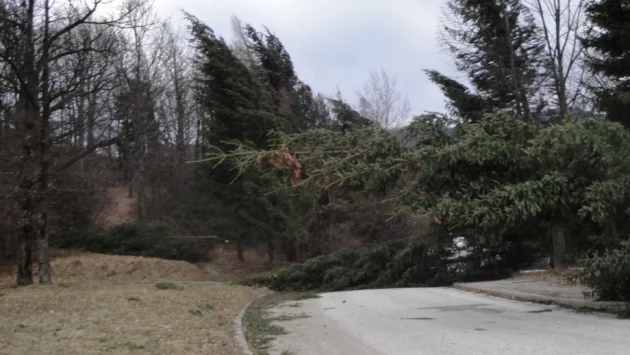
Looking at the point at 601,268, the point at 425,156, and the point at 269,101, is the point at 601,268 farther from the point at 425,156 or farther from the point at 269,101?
the point at 269,101

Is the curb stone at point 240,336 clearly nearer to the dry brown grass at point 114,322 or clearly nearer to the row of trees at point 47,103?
the dry brown grass at point 114,322

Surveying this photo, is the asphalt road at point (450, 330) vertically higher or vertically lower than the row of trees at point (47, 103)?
lower

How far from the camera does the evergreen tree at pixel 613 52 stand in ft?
59.1

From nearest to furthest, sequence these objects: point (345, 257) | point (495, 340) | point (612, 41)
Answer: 1. point (495, 340)
2. point (612, 41)
3. point (345, 257)

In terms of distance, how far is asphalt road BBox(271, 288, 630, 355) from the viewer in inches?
374

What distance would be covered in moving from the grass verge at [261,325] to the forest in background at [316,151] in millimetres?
3108

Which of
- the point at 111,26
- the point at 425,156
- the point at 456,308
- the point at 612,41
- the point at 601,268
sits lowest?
the point at 456,308

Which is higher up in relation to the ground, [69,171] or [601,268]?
[69,171]

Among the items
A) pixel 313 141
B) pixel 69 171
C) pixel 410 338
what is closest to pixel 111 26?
pixel 69 171

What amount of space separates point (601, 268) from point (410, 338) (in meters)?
4.52

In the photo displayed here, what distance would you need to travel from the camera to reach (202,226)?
33.8 m

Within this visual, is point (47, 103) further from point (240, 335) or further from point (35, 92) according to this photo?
point (240, 335)

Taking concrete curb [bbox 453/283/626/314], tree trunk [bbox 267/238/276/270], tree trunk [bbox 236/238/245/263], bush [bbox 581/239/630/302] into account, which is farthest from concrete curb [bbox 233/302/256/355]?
tree trunk [bbox 236/238/245/263]

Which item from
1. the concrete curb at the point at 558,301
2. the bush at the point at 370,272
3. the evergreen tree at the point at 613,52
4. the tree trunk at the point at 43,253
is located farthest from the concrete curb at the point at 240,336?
the evergreen tree at the point at 613,52
